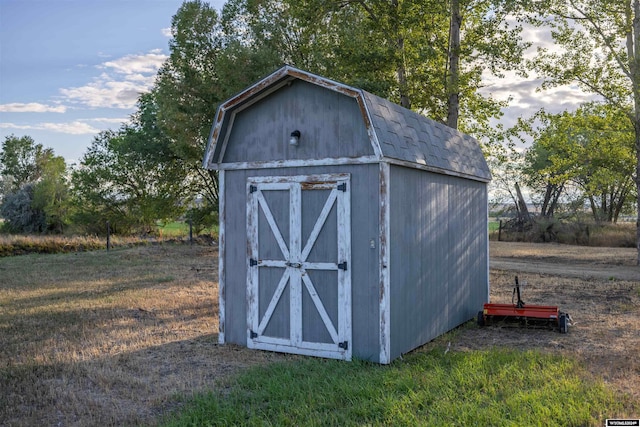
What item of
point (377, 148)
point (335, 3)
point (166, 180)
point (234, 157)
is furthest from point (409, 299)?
point (166, 180)

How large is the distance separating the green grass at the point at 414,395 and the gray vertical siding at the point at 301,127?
2693 mm

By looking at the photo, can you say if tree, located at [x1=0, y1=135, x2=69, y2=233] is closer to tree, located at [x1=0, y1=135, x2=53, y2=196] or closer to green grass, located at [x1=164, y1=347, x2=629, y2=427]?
tree, located at [x1=0, y1=135, x2=53, y2=196]

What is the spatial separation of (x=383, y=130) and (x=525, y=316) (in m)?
4.04

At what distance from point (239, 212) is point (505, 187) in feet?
124

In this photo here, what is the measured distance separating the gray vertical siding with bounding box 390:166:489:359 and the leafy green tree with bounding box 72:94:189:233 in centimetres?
1735

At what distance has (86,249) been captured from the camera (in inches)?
943

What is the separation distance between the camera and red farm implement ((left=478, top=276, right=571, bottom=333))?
8.59 metres

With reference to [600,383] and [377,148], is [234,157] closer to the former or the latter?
[377,148]

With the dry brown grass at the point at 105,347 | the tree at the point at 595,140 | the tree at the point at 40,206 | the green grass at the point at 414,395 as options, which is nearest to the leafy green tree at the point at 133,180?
the tree at the point at 40,206

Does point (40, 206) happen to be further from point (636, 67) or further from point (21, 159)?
point (636, 67)

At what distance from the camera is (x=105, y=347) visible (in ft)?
25.5

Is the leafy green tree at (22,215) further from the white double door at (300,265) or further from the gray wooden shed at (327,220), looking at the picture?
the white double door at (300,265)

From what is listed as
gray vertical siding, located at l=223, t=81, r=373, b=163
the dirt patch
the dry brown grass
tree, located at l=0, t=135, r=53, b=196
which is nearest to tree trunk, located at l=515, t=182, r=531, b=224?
the dirt patch

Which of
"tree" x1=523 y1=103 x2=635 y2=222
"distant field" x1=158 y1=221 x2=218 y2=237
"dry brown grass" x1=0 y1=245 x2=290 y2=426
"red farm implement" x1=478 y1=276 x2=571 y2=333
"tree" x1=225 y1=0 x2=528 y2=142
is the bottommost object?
"dry brown grass" x1=0 y1=245 x2=290 y2=426
